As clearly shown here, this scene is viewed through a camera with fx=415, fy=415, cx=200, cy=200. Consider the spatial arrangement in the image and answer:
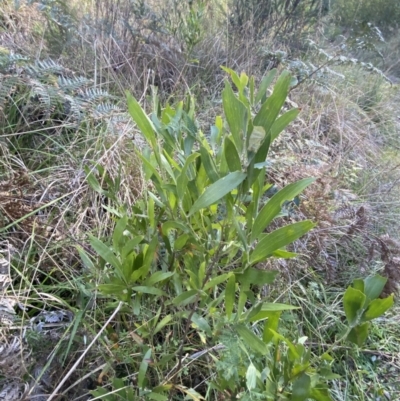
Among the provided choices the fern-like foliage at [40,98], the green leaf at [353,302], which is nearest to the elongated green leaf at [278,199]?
the green leaf at [353,302]

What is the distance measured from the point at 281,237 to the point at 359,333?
0.19 m

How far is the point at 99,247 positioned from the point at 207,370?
0.42 m

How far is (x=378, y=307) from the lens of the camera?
537 millimetres

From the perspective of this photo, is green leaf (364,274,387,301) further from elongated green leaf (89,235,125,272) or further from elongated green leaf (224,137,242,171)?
elongated green leaf (89,235,125,272)

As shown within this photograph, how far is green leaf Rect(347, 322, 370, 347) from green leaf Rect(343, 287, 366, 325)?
0.01 meters

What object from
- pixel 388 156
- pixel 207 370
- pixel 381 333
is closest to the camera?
pixel 207 370

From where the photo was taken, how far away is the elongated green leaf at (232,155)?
477 millimetres

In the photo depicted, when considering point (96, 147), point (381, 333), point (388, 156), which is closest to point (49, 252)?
point (96, 147)

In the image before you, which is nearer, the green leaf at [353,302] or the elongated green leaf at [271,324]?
the green leaf at [353,302]

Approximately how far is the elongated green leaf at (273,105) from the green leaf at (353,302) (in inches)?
9.1

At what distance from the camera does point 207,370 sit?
0.89m

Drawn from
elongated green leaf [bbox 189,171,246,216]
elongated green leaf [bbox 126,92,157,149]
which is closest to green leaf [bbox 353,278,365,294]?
elongated green leaf [bbox 189,171,246,216]

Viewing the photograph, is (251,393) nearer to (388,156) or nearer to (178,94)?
(178,94)

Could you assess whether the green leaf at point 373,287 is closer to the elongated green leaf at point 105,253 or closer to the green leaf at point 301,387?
the green leaf at point 301,387
